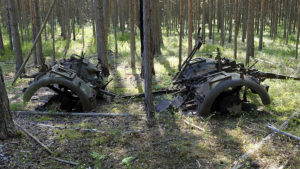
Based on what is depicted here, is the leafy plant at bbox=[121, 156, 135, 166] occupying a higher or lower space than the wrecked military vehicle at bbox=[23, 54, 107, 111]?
lower

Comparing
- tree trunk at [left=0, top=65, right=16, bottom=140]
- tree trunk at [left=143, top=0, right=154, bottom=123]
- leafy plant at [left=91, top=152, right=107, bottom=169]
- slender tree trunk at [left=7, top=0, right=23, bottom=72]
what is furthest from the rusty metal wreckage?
slender tree trunk at [left=7, top=0, right=23, bottom=72]

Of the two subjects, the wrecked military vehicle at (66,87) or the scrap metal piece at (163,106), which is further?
the scrap metal piece at (163,106)

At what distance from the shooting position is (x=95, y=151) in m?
4.48

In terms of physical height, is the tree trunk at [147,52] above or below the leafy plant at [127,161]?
above

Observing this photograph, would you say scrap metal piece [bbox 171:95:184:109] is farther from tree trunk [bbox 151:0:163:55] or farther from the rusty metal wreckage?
tree trunk [bbox 151:0:163:55]

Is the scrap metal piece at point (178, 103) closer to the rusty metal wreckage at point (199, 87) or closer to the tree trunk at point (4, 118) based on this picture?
the rusty metal wreckage at point (199, 87)

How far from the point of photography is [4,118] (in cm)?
437

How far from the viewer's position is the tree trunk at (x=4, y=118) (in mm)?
4263

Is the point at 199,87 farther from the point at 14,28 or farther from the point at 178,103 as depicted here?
the point at 14,28

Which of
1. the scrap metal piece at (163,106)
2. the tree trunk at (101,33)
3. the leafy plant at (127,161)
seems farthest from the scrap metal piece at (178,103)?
the tree trunk at (101,33)

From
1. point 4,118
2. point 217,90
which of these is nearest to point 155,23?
point 217,90

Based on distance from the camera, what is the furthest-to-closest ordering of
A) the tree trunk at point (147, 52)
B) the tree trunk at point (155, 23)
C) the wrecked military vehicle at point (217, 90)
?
the tree trunk at point (155, 23) < the wrecked military vehicle at point (217, 90) < the tree trunk at point (147, 52)

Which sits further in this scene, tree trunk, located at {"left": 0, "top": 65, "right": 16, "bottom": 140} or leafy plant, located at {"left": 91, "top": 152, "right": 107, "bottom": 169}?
tree trunk, located at {"left": 0, "top": 65, "right": 16, "bottom": 140}

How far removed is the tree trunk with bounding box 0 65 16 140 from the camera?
426cm
